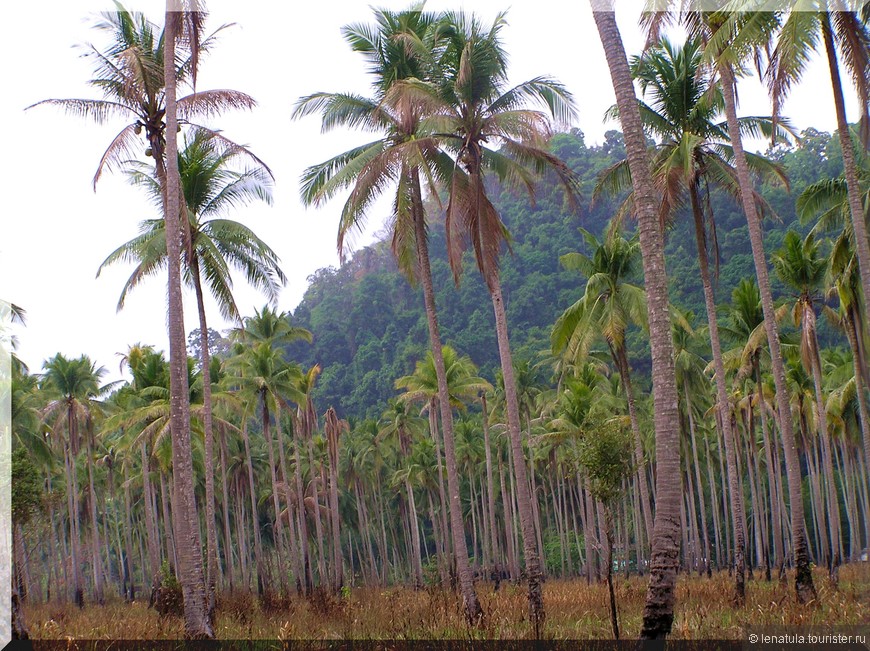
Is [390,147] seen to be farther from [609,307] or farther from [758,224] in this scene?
[609,307]

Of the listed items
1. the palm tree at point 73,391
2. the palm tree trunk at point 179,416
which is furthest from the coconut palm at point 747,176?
the palm tree at point 73,391

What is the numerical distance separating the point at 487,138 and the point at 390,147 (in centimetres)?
225

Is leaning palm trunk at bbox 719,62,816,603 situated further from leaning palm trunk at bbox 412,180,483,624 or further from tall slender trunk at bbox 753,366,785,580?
tall slender trunk at bbox 753,366,785,580

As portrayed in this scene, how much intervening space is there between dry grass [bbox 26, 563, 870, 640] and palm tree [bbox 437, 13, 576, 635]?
2.36 m

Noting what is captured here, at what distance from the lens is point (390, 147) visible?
19688 millimetres

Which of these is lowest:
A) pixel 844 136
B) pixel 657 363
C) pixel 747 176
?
pixel 657 363

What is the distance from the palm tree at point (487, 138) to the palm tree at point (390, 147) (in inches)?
27.0

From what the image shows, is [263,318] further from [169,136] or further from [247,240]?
[169,136]

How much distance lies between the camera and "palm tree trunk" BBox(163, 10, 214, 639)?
1512 centimetres

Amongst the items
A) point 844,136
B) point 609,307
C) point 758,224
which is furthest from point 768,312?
point 609,307

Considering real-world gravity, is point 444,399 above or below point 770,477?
above

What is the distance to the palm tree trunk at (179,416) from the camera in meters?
15.1

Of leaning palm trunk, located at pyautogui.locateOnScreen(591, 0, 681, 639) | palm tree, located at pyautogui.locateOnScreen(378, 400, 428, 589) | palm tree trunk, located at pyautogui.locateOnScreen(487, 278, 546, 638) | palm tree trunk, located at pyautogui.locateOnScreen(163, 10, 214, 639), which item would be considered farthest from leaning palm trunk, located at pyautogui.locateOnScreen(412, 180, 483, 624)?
palm tree, located at pyautogui.locateOnScreen(378, 400, 428, 589)

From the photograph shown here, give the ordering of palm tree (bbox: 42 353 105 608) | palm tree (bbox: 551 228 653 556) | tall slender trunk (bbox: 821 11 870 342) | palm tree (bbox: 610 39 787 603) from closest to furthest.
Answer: tall slender trunk (bbox: 821 11 870 342)
palm tree (bbox: 610 39 787 603)
palm tree (bbox: 551 228 653 556)
palm tree (bbox: 42 353 105 608)
